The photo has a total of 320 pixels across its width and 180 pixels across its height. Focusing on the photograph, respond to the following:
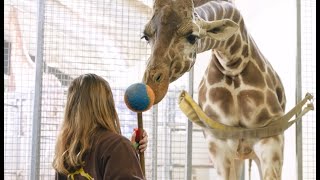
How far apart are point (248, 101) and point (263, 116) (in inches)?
3.2

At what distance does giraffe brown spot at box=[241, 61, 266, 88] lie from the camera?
2.08 m

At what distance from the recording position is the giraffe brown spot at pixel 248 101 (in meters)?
2.06

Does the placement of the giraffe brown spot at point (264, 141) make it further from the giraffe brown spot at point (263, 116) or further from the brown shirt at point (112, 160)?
the brown shirt at point (112, 160)

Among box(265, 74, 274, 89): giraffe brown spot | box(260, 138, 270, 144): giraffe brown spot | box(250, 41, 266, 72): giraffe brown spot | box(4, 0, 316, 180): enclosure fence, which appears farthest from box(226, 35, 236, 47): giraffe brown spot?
box(4, 0, 316, 180): enclosure fence

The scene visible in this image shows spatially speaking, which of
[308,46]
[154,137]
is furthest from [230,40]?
[308,46]

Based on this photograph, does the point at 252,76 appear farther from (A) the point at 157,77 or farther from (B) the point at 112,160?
(B) the point at 112,160

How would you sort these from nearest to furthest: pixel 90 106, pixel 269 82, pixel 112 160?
pixel 112 160 → pixel 90 106 → pixel 269 82

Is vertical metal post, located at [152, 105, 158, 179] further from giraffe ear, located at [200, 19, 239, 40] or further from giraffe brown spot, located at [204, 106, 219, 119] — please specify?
giraffe ear, located at [200, 19, 239, 40]

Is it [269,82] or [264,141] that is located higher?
[269,82]

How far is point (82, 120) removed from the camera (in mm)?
1343

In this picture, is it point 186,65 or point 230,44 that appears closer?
point 186,65

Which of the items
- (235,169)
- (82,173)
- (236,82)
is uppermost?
(236,82)

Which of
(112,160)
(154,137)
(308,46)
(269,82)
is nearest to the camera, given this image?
(112,160)

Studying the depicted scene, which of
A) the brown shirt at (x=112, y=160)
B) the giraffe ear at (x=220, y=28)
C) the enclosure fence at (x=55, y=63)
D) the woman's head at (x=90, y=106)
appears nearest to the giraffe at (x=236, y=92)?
the giraffe ear at (x=220, y=28)
